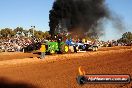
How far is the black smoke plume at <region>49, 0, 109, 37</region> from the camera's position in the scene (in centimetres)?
4229

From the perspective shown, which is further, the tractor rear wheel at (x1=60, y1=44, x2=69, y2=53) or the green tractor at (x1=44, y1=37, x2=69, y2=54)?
the tractor rear wheel at (x1=60, y1=44, x2=69, y2=53)

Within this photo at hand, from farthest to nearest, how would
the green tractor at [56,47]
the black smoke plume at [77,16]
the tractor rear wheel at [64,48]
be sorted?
the black smoke plume at [77,16], the tractor rear wheel at [64,48], the green tractor at [56,47]

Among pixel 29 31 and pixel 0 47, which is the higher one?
pixel 29 31

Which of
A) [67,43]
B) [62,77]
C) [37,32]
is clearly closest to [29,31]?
[37,32]

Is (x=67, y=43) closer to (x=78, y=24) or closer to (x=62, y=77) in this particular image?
(x=78, y=24)

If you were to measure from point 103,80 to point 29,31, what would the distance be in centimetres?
6572

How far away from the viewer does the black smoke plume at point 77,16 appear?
42294 millimetres

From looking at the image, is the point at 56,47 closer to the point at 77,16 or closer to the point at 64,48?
the point at 64,48

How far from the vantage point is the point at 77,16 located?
47719 millimetres

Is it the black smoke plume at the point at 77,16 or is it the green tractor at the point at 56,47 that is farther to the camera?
the black smoke plume at the point at 77,16

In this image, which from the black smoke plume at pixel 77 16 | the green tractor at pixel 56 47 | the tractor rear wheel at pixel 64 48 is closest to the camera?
the green tractor at pixel 56 47

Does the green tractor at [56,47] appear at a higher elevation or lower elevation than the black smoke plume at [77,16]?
lower

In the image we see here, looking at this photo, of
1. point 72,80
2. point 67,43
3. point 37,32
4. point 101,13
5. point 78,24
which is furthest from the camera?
point 37,32

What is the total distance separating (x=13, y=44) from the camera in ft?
143
